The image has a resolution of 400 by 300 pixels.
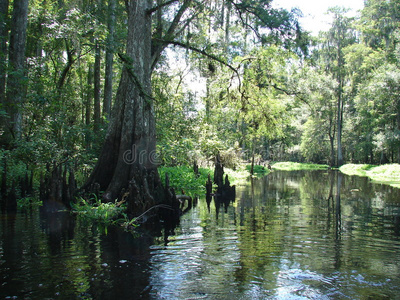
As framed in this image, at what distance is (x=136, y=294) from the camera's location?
3.57 m

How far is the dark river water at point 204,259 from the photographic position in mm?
3664

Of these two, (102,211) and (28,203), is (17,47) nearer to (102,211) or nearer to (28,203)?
(28,203)

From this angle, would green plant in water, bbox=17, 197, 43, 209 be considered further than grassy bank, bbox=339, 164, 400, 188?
No

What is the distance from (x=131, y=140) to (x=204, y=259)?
481 centimetres

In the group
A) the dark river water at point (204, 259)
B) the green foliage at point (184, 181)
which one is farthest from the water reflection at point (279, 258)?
the green foliage at point (184, 181)

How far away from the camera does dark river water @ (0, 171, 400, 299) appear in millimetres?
3664

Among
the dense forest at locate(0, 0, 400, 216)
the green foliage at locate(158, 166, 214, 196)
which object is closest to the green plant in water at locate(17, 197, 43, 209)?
the dense forest at locate(0, 0, 400, 216)

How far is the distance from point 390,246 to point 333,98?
34.9 m

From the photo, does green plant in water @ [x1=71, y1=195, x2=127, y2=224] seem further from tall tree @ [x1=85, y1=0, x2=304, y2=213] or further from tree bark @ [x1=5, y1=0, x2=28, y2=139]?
tree bark @ [x1=5, y1=0, x2=28, y2=139]

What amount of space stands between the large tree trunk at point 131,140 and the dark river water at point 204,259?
4.28ft

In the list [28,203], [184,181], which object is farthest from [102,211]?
[184,181]

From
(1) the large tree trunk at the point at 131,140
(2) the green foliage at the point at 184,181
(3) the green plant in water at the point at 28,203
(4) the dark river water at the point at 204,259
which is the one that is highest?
(1) the large tree trunk at the point at 131,140

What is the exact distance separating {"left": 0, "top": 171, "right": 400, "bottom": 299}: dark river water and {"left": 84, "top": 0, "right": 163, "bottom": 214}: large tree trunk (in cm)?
131

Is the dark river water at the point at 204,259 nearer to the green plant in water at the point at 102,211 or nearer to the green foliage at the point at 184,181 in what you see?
the green plant in water at the point at 102,211
